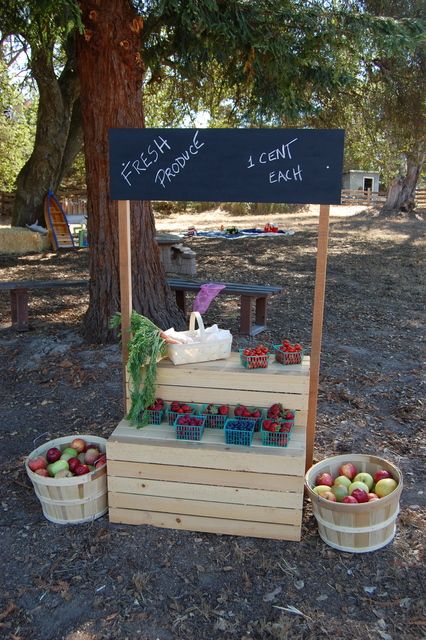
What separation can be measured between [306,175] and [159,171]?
2.58 feet

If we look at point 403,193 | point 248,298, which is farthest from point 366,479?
point 403,193

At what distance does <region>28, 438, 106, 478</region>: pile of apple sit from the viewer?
3041 millimetres

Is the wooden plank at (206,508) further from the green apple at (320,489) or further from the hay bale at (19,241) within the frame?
the hay bale at (19,241)

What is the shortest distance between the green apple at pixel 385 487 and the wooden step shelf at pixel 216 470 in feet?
1.40

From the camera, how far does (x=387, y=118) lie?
9398mm

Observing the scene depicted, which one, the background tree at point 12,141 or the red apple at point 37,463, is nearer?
the red apple at point 37,463

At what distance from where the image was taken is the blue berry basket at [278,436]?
2873mm

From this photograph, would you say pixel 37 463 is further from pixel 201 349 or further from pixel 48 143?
pixel 48 143

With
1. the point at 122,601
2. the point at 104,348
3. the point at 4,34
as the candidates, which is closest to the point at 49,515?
the point at 122,601

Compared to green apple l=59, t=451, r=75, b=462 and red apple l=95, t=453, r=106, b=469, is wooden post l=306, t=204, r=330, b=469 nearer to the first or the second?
red apple l=95, t=453, r=106, b=469

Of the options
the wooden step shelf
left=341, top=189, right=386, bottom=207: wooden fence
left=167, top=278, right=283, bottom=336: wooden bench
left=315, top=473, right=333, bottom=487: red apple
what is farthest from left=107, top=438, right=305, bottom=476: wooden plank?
left=341, top=189, right=386, bottom=207: wooden fence

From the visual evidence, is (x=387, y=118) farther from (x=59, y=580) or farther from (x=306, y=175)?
(x=59, y=580)

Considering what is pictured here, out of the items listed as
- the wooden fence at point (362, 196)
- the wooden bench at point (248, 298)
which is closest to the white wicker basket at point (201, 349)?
the wooden bench at point (248, 298)

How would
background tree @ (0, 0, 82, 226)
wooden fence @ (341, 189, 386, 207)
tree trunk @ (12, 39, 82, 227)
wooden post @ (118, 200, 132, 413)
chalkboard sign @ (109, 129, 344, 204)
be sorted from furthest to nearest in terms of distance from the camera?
wooden fence @ (341, 189, 386, 207), tree trunk @ (12, 39, 82, 227), background tree @ (0, 0, 82, 226), wooden post @ (118, 200, 132, 413), chalkboard sign @ (109, 129, 344, 204)
